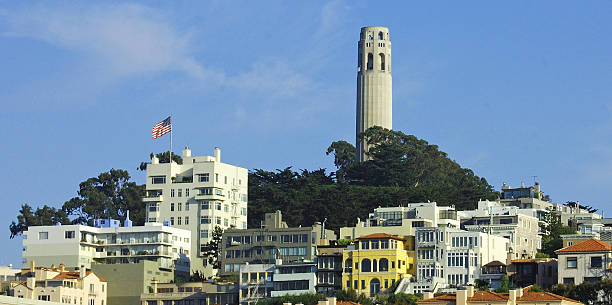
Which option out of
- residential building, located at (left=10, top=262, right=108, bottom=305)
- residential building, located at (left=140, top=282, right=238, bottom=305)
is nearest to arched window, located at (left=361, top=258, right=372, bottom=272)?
residential building, located at (left=140, top=282, right=238, bottom=305)

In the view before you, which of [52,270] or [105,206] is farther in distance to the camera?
[105,206]

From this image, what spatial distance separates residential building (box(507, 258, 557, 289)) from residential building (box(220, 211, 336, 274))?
20744mm

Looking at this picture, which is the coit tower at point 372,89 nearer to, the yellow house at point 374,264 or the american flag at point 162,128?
the american flag at point 162,128

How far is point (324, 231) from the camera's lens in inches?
5507

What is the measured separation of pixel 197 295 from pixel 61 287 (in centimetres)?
1242

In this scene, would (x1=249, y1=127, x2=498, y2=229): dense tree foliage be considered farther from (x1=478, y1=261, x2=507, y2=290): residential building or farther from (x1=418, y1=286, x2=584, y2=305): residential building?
(x1=418, y1=286, x2=584, y2=305): residential building

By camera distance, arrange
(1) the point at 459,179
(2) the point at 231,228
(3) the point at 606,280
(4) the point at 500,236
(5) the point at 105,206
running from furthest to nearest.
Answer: (1) the point at 459,179, (5) the point at 105,206, (2) the point at 231,228, (4) the point at 500,236, (3) the point at 606,280

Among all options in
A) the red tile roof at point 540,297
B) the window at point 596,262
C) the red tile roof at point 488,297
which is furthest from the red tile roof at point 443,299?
the window at point 596,262

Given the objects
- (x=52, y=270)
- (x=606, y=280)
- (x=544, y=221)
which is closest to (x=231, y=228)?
(x=52, y=270)

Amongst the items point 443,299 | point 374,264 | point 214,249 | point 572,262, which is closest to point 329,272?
point 374,264

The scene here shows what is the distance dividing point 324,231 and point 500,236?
1766 cm

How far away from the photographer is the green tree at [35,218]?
6383 inches

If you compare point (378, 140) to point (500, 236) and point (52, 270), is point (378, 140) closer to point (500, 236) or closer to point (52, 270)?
point (500, 236)

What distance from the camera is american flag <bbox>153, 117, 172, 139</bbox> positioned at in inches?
5950
